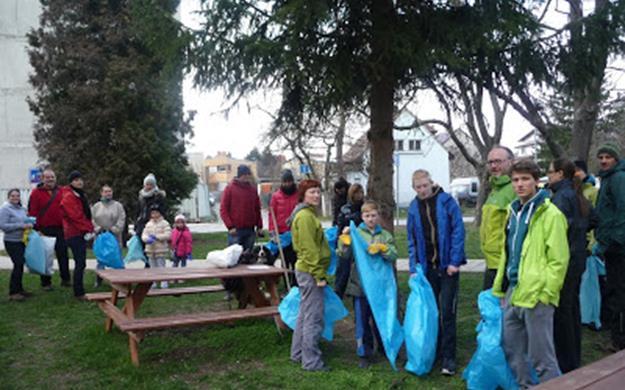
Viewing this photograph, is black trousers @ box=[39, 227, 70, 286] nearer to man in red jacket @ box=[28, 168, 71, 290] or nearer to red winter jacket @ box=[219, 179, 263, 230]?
man in red jacket @ box=[28, 168, 71, 290]

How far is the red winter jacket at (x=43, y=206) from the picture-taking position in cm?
855

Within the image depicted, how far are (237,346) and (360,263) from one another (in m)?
1.60

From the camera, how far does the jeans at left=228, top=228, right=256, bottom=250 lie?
8.24 m

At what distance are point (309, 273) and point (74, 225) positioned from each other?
4.36 m

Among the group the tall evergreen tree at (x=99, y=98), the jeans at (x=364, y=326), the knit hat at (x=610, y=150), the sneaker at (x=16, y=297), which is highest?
the tall evergreen tree at (x=99, y=98)

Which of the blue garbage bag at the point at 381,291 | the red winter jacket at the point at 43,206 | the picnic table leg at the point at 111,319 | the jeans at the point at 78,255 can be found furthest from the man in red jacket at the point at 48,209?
the blue garbage bag at the point at 381,291

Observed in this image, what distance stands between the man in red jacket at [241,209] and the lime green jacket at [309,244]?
318cm

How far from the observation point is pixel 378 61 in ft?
19.1

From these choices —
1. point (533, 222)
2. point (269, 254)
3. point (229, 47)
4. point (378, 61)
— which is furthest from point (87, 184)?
point (533, 222)

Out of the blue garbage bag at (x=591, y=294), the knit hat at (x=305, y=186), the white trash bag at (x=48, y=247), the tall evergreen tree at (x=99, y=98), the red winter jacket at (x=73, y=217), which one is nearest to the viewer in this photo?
the knit hat at (x=305, y=186)

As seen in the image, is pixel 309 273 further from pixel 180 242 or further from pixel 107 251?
pixel 180 242

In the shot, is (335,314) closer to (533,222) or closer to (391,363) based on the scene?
(391,363)

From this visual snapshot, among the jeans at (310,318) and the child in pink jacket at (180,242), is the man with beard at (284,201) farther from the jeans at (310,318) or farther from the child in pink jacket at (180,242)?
the jeans at (310,318)

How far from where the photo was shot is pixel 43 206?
28.1 feet
